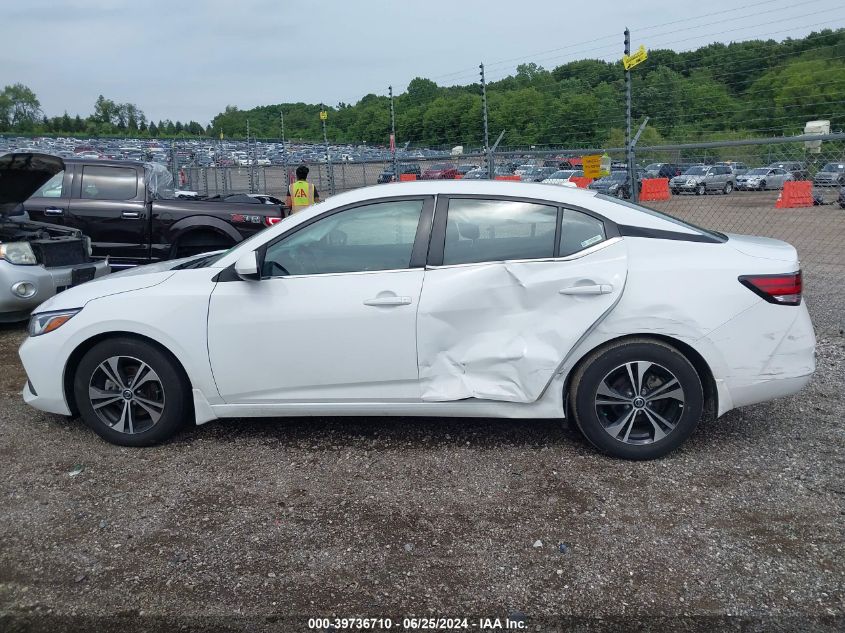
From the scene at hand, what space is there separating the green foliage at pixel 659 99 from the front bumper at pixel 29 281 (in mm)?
9450

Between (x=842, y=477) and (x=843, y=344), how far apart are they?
2.92 metres

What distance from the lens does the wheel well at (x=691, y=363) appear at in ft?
13.1

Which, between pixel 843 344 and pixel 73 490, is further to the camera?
pixel 843 344

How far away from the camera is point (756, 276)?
3.94 meters

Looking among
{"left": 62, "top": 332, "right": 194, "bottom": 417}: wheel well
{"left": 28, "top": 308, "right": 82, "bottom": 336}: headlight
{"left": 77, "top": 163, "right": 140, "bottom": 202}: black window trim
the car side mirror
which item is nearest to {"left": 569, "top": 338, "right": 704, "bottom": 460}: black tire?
the car side mirror

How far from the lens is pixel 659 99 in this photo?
55.8 ft

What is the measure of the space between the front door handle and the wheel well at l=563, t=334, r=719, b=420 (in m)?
0.28

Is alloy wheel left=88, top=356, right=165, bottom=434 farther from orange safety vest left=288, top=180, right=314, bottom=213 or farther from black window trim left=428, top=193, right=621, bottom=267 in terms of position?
orange safety vest left=288, top=180, right=314, bottom=213

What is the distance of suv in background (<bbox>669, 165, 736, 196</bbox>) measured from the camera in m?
9.70

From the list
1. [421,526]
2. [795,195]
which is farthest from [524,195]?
[795,195]

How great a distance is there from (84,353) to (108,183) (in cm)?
545

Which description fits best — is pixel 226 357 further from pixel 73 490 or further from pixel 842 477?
pixel 842 477

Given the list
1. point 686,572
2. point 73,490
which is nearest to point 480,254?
point 686,572

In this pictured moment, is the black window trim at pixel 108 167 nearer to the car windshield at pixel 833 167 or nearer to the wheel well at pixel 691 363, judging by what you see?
the wheel well at pixel 691 363
